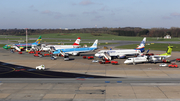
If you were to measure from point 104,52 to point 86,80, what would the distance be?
29750mm

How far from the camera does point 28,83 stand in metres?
39.2

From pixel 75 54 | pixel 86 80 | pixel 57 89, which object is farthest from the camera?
pixel 75 54

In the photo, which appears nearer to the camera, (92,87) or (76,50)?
(92,87)

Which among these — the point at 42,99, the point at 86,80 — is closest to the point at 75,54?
the point at 86,80

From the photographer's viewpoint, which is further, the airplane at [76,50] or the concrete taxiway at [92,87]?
the airplane at [76,50]

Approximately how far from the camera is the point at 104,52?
229 feet

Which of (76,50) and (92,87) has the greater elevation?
(76,50)

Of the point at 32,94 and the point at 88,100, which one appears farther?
the point at 32,94

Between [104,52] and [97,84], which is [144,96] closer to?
[97,84]

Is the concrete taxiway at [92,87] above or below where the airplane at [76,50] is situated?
below

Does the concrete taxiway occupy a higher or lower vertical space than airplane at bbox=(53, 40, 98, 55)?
lower

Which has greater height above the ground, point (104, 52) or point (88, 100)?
point (104, 52)

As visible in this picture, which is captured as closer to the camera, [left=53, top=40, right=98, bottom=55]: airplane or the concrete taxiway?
the concrete taxiway

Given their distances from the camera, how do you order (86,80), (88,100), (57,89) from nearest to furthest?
(88,100) → (57,89) → (86,80)
